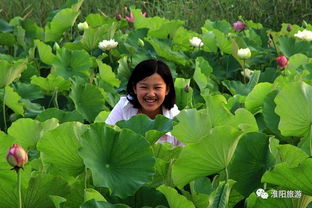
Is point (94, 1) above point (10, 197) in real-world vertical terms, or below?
below

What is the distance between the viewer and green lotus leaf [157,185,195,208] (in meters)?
1.62

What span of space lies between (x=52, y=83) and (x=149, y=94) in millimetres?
608

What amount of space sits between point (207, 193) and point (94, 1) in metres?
4.47

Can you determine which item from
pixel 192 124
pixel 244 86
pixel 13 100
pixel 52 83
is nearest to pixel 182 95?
pixel 244 86

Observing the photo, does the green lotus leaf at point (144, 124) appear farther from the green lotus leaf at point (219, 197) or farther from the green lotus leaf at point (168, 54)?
the green lotus leaf at point (168, 54)

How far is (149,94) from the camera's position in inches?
113

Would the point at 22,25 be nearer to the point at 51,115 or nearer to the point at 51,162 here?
the point at 51,115

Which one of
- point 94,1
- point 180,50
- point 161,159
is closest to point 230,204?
point 161,159

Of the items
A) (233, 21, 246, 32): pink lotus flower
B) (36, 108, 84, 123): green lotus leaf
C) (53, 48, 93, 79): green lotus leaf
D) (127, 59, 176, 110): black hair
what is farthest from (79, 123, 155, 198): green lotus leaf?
(233, 21, 246, 32): pink lotus flower

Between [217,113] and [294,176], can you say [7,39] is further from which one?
[294,176]

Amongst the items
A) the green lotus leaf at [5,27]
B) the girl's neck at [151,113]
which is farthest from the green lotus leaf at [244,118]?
the green lotus leaf at [5,27]

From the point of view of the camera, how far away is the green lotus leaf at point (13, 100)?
9.76 ft

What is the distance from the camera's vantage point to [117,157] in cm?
177

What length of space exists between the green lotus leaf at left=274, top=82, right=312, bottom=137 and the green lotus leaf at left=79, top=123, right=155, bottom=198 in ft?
1.49
